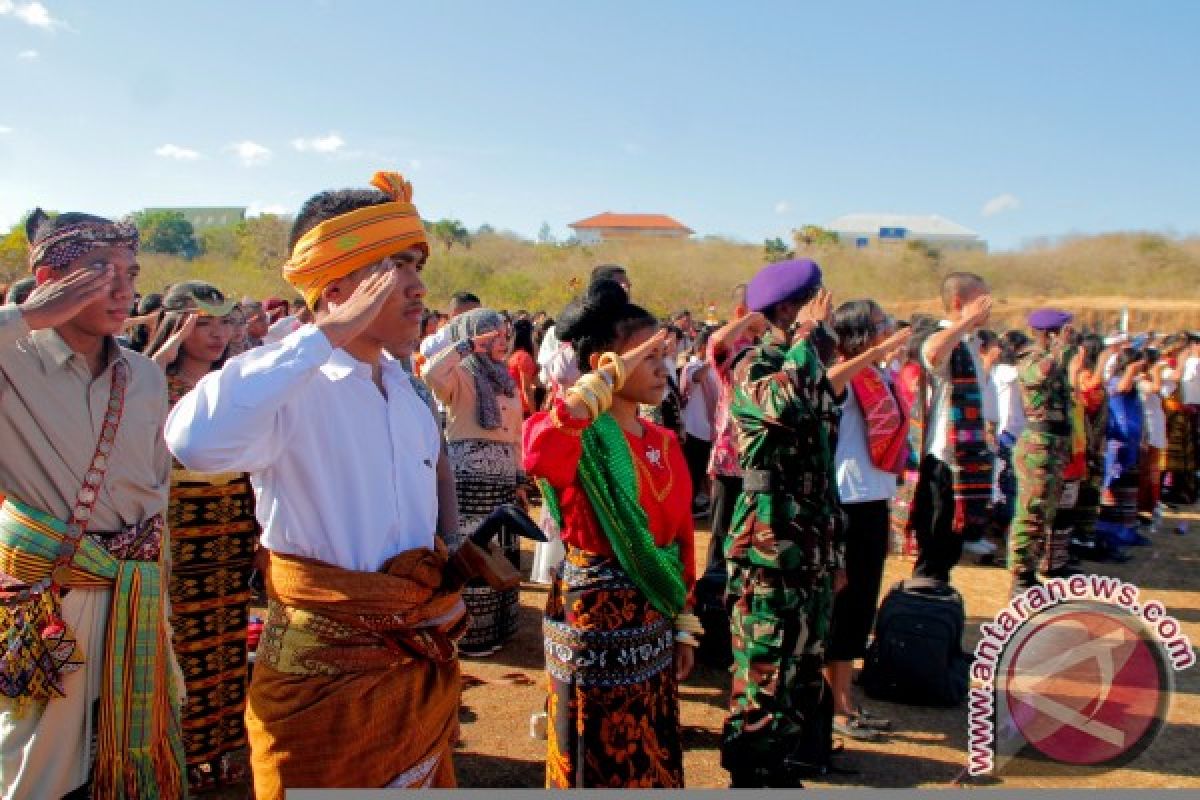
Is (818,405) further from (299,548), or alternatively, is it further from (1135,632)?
Answer: (1135,632)

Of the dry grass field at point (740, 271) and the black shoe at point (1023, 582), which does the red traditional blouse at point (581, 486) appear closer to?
the black shoe at point (1023, 582)

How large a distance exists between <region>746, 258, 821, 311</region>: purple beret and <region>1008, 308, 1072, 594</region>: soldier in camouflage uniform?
360 cm

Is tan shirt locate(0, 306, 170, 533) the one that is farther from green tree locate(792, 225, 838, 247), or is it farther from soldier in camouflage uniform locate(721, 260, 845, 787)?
green tree locate(792, 225, 838, 247)

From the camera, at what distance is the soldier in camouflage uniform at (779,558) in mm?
3158

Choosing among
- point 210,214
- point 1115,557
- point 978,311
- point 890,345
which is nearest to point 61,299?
point 890,345

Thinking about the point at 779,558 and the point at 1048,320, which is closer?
the point at 779,558

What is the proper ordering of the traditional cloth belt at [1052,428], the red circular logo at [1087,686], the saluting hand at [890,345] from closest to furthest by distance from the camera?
the saluting hand at [890,345], the red circular logo at [1087,686], the traditional cloth belt at [1052,428]

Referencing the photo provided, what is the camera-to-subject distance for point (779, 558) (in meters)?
3.14

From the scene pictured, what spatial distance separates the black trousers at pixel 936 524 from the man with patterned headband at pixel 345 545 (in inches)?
159

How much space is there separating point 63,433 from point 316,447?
3.16 feet

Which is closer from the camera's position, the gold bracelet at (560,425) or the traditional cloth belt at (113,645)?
the traditional cloth belt at (113,645)

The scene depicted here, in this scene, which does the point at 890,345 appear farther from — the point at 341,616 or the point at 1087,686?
the point at 341,616

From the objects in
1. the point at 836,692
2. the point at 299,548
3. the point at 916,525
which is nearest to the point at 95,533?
the point at 299,548

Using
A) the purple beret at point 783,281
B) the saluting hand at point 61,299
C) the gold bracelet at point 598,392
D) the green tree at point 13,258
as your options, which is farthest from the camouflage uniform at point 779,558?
the green tree at point 13,258
